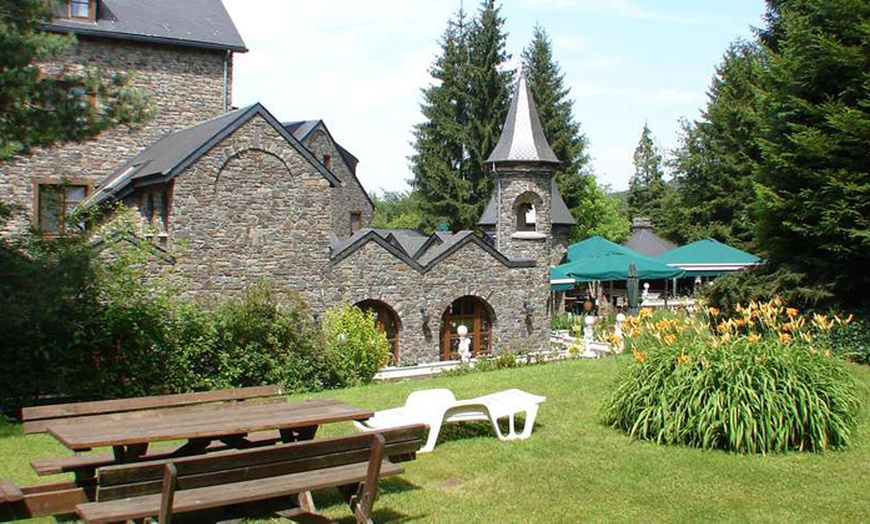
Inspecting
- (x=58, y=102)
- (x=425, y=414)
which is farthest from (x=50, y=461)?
(x=58, y=102)

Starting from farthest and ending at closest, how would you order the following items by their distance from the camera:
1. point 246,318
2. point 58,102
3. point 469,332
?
point 469,332 → point 246,318 → point 58,102

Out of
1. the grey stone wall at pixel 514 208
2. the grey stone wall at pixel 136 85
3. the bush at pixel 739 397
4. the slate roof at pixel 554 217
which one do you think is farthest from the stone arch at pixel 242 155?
the slate roof at pixel 554 217

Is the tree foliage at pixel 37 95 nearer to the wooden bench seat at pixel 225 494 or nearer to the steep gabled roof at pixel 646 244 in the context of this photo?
the wooden bench seat at pixel 225 494

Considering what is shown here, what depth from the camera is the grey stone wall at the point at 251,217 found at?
18875mm

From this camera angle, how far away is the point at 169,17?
2539cm

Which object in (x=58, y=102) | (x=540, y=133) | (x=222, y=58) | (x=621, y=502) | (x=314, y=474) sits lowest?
(x=621, y=502)

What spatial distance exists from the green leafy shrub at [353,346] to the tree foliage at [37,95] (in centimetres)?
696

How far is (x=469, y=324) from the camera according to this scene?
24.5 m

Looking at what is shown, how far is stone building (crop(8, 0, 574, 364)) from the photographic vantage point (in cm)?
1912

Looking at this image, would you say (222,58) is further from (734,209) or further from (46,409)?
(734,209)

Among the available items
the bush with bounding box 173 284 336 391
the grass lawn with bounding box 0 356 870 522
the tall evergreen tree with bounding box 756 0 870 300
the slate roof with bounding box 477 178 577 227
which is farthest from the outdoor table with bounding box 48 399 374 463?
the slate roof with bounding box 477 178 577 227

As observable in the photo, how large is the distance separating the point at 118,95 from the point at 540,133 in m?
16.6

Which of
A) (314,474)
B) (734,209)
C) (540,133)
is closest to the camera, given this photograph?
(314,474)

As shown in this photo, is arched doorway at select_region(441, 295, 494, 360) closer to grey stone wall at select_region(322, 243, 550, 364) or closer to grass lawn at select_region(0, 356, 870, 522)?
grey stone wall at select_region(322, 243, 550, 364)
